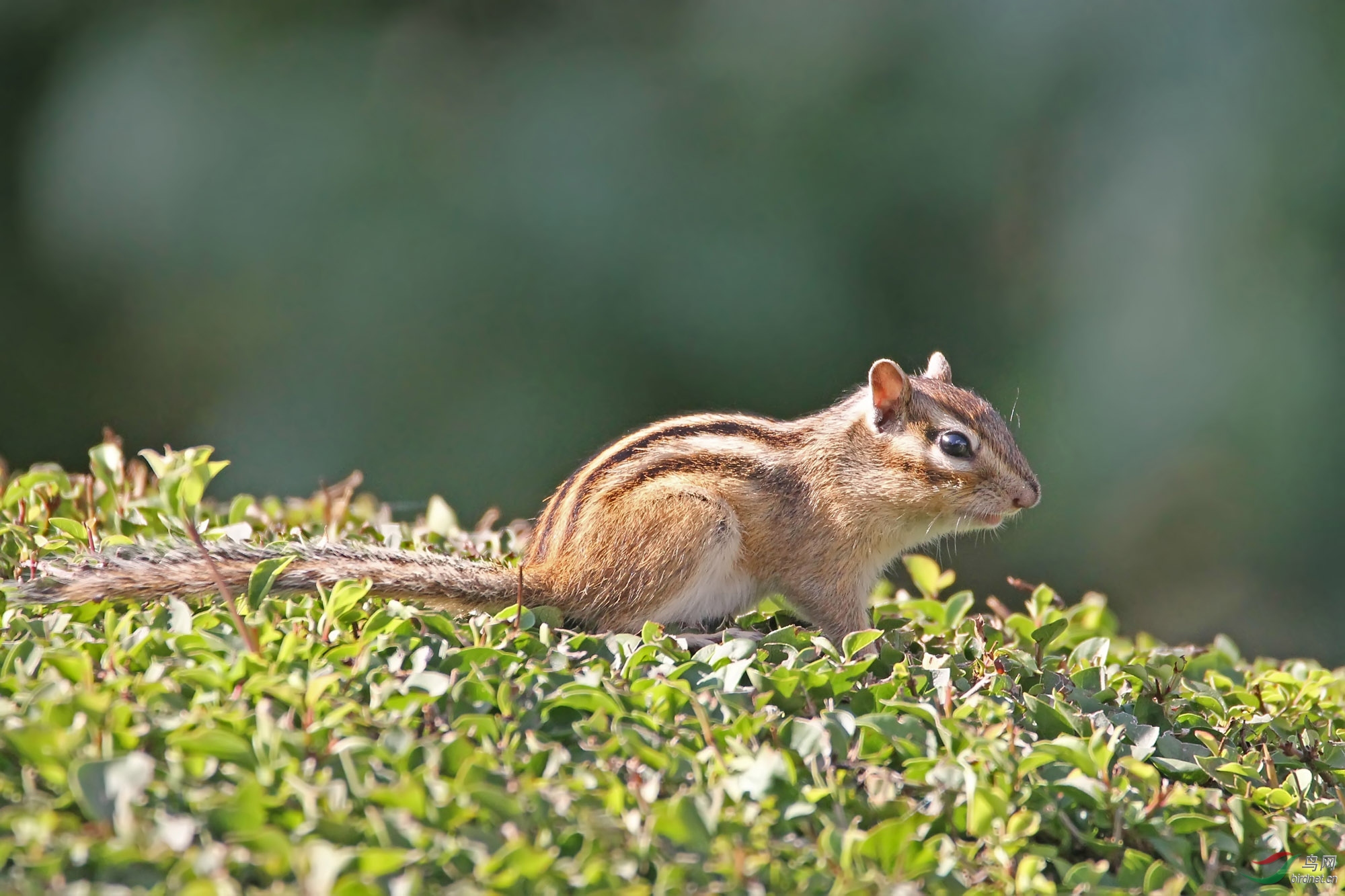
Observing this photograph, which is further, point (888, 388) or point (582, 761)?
point (888, 388)

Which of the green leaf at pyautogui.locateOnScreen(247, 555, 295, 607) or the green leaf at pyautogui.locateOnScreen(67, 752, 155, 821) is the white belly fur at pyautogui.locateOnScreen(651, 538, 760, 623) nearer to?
the green leaf at pyautogui.locateOnScreen(247, 555, 295, 607)

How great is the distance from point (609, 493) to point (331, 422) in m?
3.11

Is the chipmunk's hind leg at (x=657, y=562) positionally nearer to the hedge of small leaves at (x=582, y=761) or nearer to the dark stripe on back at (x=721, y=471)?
the dark stripe on back at (x=721, y=471)

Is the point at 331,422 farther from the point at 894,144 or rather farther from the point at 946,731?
the point at 946,731

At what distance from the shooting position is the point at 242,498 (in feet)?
9.57

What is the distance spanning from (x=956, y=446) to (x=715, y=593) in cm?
72

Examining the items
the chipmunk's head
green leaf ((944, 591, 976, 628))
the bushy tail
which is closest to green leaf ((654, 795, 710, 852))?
the bushy tail

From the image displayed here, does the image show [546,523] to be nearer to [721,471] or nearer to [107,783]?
[721,471]

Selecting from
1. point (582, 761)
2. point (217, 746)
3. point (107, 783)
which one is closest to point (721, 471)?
point (582, 761)

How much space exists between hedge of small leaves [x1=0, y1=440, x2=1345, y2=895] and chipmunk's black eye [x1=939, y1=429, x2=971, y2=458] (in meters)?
0.73

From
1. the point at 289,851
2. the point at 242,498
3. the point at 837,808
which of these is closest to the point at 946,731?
the point at 837,808

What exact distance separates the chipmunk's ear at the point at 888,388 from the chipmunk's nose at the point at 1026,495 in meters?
0.34

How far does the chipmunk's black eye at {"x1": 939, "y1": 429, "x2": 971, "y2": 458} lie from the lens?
9.96 feet

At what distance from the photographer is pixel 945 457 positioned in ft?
9.96
